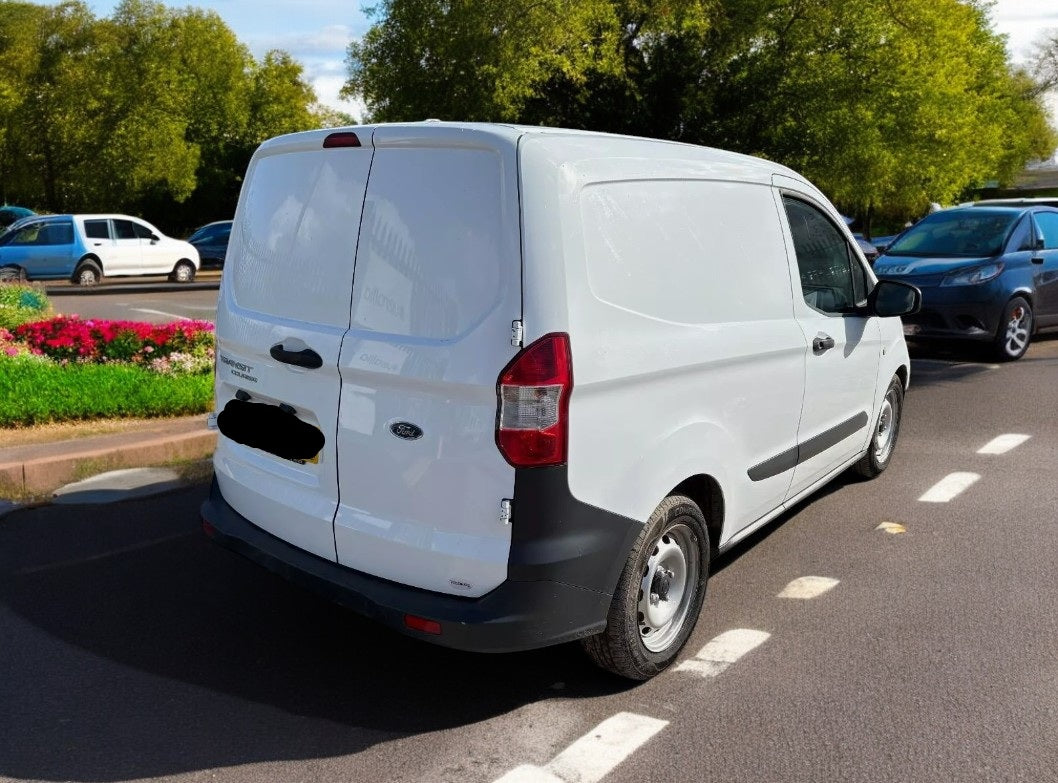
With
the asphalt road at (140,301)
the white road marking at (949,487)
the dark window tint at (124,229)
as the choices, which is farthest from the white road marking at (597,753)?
the dark window tint at (124,229)

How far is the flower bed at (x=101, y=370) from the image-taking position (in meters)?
7.91

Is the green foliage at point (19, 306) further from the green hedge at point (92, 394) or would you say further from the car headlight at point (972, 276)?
the car headlight at point (972, 276)

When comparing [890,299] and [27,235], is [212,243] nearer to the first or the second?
[27,235]

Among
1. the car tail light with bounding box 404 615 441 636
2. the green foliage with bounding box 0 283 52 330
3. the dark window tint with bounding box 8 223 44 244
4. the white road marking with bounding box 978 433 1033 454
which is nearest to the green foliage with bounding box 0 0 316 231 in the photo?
the dark window tint with bounding box 8 223 44 244

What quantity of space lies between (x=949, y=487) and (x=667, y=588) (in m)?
3.27

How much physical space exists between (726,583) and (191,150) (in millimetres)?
36383

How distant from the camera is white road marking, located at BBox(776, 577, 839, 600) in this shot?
4.82 meters

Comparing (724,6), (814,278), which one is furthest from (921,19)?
(814,278)

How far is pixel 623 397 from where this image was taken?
356 cm

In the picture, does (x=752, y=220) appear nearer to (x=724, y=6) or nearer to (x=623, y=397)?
(x=623, y=397)

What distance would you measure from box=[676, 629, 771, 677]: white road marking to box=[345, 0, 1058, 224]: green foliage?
19862 millimetres

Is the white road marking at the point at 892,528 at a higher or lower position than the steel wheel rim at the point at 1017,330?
lower

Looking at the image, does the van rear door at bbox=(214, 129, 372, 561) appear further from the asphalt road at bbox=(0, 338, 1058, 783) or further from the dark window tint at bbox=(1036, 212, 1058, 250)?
the dark window tint at bbox=(1036, 212, 1058, 250)

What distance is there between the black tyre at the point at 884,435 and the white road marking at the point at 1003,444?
0.98 metres
